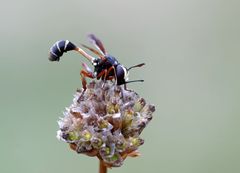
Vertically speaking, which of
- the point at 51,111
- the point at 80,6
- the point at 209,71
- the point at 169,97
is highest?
the point at 80,6

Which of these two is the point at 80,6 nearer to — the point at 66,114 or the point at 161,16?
the point at 161,16

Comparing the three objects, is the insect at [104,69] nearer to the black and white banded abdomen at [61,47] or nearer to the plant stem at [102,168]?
the black and white banded abdomen at [61,47]

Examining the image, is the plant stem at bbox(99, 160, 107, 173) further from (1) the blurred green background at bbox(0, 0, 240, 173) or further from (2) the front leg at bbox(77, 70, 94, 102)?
(1) the blurred green background at bbox(0, 0, 240, 173)

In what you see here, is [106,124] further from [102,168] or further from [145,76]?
[145,76]

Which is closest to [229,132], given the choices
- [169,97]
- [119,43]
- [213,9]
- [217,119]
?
[217,119]

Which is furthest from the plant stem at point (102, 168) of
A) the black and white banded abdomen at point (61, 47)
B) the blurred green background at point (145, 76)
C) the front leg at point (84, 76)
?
the blurred green background at point (145, 76)

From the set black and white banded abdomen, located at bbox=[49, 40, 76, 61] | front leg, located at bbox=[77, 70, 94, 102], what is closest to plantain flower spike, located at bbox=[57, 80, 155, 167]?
front leg, located at bbox=[77, 70, 94, 102]

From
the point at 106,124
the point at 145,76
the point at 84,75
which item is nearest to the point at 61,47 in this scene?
the point at 84,75
